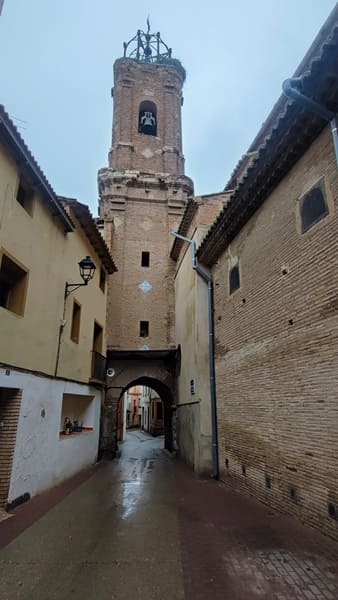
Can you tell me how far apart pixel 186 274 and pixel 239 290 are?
4.80m

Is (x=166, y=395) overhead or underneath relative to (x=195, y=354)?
underneath

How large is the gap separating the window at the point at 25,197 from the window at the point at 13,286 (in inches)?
47.1

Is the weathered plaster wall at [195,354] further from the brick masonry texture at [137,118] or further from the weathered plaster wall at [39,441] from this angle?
the brick masonry texture at [137,118]

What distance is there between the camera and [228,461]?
303 inches

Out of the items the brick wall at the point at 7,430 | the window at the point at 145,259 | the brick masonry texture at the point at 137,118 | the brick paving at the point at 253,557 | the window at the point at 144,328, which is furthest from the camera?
the brick masonry texture at the point at 137,118

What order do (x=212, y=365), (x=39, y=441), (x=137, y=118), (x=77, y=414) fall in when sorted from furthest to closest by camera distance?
(x=137, y=118)
(x=77, y=414)
(x=212, y=365)
(x=39, y=441)

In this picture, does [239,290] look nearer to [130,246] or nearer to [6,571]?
[6,571]

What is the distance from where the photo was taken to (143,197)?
1622cm

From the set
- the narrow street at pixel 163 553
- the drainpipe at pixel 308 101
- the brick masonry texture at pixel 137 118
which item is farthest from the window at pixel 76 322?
the brick masonry texture at pixel 137 118

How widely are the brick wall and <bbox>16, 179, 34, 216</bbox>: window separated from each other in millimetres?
3453

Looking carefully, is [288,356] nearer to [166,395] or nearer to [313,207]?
[313,207]

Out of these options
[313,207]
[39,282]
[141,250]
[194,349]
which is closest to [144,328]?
[141,250]

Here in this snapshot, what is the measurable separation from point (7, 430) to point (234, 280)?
5.59 m

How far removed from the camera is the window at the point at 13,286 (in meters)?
6.14
